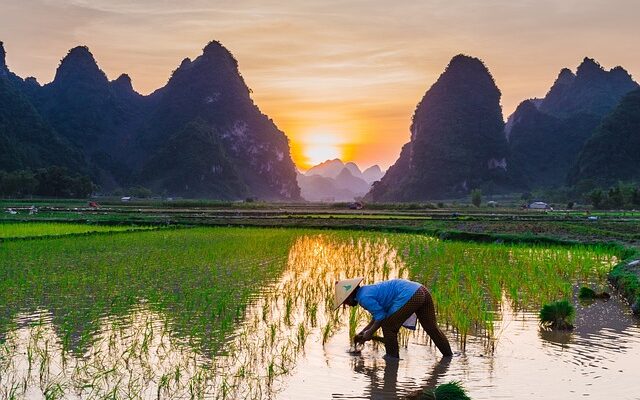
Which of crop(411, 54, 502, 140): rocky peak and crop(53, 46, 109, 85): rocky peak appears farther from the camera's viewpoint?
crop(53, 46, 109, 85): rocky peak

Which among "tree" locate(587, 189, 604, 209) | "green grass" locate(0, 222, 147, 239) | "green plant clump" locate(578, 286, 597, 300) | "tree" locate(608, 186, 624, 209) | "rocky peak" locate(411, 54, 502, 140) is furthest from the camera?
"rocky peak" locate(411, 54, 502, 140)

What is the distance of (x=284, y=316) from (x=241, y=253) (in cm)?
825

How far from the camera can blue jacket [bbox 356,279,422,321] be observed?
255 inches

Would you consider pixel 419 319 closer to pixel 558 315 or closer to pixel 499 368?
pixel 499 368

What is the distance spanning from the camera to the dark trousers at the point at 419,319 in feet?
21.1

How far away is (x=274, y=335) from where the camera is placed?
7.38m

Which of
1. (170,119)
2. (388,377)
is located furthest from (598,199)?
(170,119)

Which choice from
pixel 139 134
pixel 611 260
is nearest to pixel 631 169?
pixel 611 260

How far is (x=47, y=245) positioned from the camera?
17.9 m

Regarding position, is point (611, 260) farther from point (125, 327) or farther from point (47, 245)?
point (47, 245)

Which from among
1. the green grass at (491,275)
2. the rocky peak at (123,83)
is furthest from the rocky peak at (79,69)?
the green grass at (491,275)

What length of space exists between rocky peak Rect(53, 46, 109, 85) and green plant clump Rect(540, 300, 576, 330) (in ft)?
529

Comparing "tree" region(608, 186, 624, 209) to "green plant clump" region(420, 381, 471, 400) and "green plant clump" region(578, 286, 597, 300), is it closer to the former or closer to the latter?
"green plant clump" region(578, 286, 597, 300)

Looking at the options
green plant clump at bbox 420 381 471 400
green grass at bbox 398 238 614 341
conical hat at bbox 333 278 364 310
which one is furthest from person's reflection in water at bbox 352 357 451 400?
green grass at bbox 398 238 614 341
